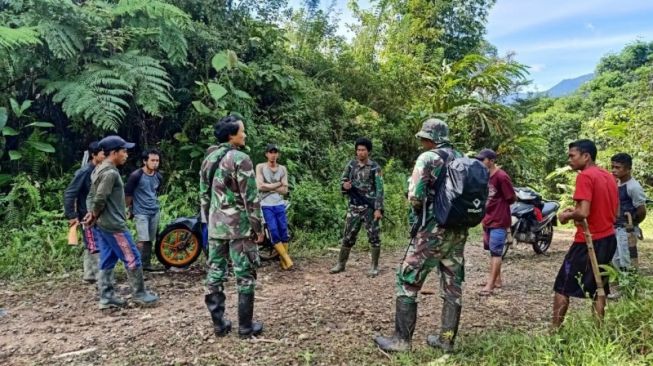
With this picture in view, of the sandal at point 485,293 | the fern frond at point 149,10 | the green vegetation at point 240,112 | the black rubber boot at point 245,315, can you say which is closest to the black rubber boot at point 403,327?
the green vegetation at point 240,112

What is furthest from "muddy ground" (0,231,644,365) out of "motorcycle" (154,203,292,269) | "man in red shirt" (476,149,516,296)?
"man in red shirt" (476,149,516,296)

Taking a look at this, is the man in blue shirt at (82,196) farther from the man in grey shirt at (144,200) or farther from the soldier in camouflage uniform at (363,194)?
the soldier in camouflage uniform at (363,194)

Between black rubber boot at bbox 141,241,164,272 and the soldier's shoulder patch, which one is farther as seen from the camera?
black rubber boot at bbox 141,241,164,272

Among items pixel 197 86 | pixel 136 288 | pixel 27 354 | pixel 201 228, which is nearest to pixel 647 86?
pixel 197 86

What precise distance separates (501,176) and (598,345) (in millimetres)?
2596

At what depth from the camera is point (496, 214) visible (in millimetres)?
5414

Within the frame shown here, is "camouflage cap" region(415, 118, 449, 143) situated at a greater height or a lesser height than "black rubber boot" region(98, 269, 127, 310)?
greater

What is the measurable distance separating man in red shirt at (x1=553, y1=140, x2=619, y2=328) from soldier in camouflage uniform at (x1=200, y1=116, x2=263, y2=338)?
2.36 m

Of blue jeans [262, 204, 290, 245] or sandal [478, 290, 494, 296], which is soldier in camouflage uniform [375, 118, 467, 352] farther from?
blue jeans [262, 204, 290, 245]

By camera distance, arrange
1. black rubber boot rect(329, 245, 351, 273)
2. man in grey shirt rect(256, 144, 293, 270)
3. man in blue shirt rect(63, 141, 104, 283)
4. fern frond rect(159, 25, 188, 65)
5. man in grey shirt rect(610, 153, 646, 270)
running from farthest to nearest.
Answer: fern frond rect(159, 25, 188, 65)
man in grey shirt rect(256, 144, 293, 270)
black rubber boot rect(329, 245, 351, 273)
man in grey shirt rect(610, 153, 646, 270)
man in blue shirt rect(63, 141, 104, 283)

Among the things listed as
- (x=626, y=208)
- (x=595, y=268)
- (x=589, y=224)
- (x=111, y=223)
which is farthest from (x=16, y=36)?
(x=626, y=208)

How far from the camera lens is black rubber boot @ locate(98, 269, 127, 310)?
4.61m

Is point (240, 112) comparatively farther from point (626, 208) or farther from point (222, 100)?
point (626, 208)

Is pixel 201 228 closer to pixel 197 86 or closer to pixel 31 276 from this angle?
pixel 31 276
